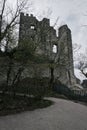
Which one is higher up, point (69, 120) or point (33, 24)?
point (33, 24)

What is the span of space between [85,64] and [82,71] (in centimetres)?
169

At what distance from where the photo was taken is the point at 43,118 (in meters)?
9.75

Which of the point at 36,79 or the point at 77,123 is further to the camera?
the point at 36,79

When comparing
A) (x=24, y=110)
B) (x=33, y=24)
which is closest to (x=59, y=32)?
(x=33, y=24)

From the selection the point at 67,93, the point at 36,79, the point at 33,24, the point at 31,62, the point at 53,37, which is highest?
the point at 33,24

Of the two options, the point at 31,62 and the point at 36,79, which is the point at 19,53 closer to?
the point at 31,62

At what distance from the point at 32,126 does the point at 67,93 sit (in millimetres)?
17119

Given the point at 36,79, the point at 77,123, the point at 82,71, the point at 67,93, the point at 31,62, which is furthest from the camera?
the point at 82,71

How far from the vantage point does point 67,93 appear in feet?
81.8

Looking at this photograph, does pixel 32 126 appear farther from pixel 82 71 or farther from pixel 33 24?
pixel 33 24

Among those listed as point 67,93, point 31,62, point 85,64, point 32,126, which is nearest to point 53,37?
point 85,64

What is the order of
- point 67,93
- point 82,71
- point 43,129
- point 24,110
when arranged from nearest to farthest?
1. point 43,129
2. point 24,110
3. point 67,93
4. point 82,71

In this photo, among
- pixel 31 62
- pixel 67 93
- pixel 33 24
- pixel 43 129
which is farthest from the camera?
pixel 33 24

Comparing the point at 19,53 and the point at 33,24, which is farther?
the point at 33,24
